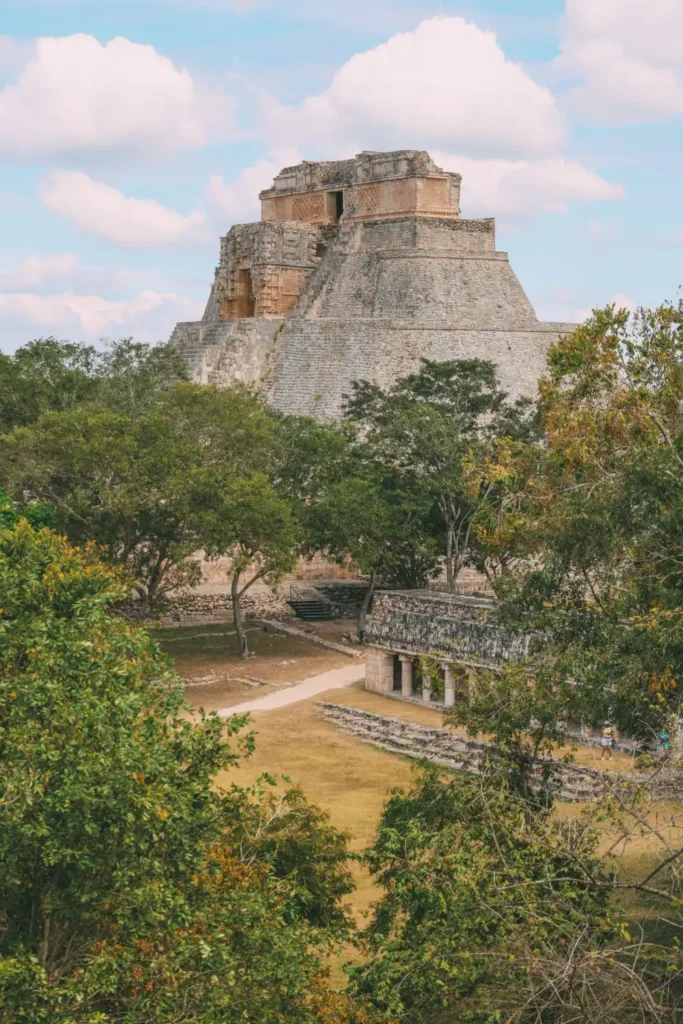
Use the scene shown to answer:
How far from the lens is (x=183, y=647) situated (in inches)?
1201

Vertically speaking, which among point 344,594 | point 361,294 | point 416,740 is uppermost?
point 361,294

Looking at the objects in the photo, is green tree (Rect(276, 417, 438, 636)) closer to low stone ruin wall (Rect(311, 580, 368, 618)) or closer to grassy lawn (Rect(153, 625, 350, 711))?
low stone ruin wall (Rect(311, 580, 368, 618))

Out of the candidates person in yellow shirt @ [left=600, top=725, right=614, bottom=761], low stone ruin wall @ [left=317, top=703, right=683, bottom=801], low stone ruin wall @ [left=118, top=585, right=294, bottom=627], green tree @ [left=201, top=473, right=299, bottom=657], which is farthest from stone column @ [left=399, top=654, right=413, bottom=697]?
low stone ruin wall @ [left=118, top=585, right=294, bottom=627]

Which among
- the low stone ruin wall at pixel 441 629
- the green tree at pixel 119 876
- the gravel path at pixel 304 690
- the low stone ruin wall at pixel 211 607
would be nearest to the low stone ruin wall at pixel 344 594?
the low stone ruin wall at pixel 211 607

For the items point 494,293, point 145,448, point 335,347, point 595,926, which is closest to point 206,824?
point 595,926

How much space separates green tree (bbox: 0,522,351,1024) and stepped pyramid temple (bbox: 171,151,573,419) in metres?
27.9

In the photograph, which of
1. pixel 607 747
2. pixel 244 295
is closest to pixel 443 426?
pixel 607 747

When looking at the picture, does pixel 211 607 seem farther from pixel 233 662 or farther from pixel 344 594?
pixel 233 662

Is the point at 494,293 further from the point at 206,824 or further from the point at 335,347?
the point at 206,824

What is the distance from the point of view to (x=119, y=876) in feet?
30.4

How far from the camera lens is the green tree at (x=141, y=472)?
2780 centimetres

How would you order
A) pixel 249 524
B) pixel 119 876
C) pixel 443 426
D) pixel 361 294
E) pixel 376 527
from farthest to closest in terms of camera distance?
1. pixel 361 294
2. pixel 443 426
3. pixel 376 527
4. pixel 249 524
5. pixel 119 876

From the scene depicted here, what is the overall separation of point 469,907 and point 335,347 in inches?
1198

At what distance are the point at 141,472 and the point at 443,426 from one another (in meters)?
7.83
